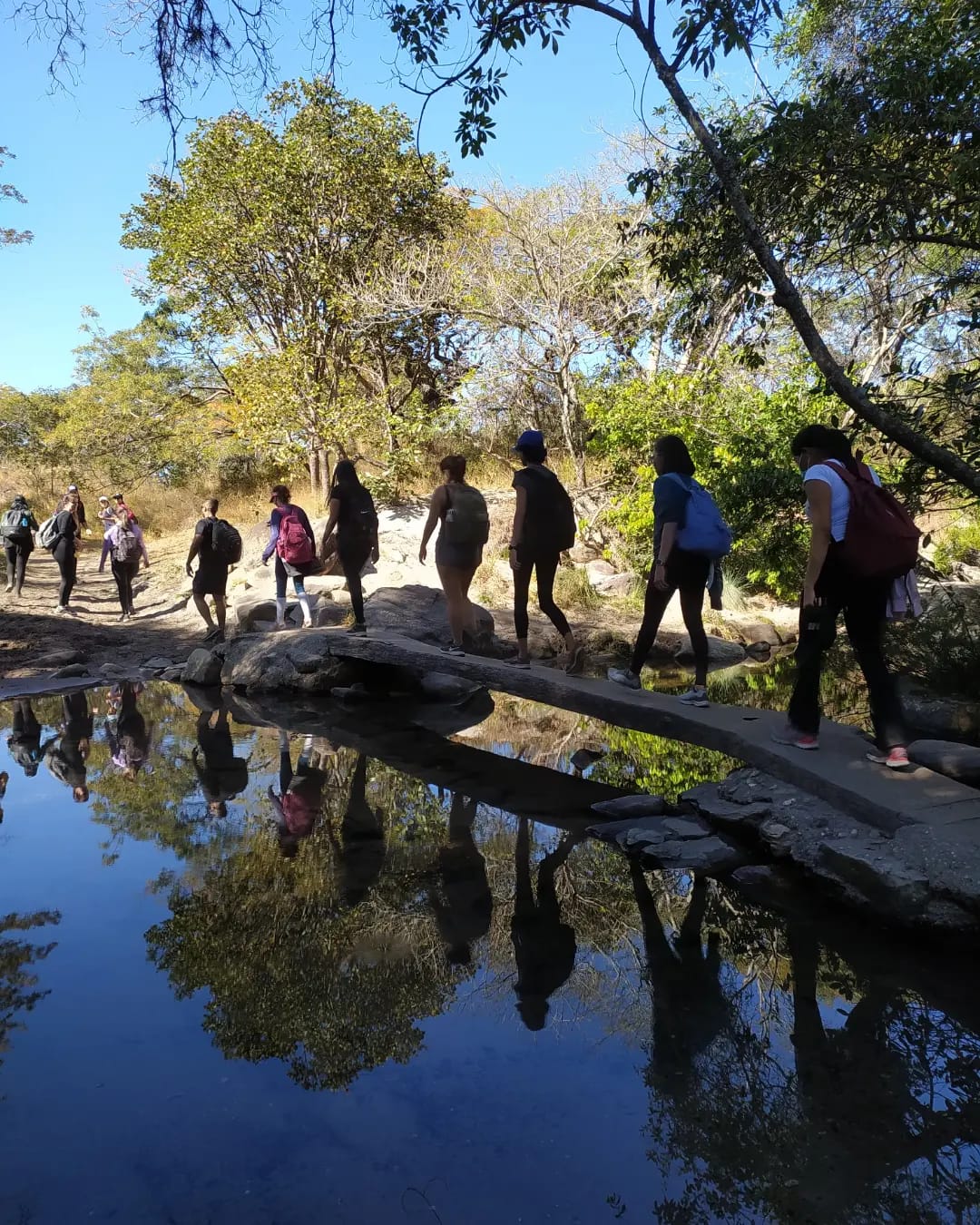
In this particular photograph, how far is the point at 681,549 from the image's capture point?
6418 millimetres

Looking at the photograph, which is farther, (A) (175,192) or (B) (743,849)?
(A) (175,192)

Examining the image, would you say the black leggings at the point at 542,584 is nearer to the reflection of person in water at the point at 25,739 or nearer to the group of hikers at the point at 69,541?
the reflection of person in water at the point at 25,739

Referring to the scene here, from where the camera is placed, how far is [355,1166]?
269 centimetres

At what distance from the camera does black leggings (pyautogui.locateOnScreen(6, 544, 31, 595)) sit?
15227 mm

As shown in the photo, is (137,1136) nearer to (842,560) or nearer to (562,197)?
(842,560)

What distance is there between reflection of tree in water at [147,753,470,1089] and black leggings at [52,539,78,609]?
34.9ft

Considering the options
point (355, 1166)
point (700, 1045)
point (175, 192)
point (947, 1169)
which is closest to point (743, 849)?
point (700, 1045)

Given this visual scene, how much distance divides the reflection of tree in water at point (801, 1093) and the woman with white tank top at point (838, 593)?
5.18 ft

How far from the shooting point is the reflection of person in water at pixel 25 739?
7277 millimetres

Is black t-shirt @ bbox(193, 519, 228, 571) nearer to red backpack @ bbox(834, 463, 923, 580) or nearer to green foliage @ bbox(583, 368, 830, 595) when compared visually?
green foliage @ bbox(583, 368, 830, 595)

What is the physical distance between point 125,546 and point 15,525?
2.42 metres

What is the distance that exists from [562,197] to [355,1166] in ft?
57.8

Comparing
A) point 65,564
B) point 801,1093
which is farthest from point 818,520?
point 65,564

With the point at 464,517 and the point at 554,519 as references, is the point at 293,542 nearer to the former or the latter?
the point at 464,517
